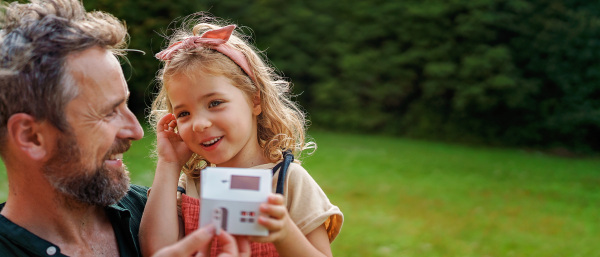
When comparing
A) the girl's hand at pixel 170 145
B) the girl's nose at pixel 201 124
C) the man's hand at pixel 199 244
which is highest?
the girl's nose at pixel 201 124

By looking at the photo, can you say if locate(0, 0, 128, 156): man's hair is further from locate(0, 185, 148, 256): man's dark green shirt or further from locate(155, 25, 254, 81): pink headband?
locate(155, 25, 254, 81): pink headband

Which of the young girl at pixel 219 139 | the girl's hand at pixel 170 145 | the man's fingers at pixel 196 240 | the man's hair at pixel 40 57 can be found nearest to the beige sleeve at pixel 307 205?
the young girl at pixel 219 139

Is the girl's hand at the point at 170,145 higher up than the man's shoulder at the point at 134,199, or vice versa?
the girl's hand at the point at 170,145

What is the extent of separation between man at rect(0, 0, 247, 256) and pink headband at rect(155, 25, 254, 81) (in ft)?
1.08

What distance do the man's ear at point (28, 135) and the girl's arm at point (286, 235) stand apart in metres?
0.75

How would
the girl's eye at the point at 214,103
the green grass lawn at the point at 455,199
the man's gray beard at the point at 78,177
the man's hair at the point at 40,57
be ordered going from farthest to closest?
the green grass lawn at the point at 455,199 → the girl's eye at the point at 214,103 → the man's gray beard at the point at 78,177 → the man's hair at the point at 40,57

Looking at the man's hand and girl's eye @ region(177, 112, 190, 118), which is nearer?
the man's hand

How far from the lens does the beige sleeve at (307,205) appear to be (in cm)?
218

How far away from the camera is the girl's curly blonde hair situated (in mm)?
2355

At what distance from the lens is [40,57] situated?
1863 mm

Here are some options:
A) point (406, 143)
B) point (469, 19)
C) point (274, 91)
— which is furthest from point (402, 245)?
point (469, 19)

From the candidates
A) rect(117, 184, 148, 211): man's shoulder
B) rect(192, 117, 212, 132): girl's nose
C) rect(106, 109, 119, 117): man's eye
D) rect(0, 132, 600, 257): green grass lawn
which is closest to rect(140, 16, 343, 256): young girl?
rect(192, 117, 212, 132): girl's nose

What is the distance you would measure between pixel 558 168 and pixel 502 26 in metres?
4.19

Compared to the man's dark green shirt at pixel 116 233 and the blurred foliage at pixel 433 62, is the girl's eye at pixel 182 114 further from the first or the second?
the blurred foliage at pixel 433 62
